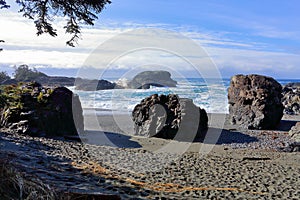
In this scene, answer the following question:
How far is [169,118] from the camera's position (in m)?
15.9

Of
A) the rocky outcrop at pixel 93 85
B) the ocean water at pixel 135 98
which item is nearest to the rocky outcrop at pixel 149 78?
the ocean water at pixel 135 98

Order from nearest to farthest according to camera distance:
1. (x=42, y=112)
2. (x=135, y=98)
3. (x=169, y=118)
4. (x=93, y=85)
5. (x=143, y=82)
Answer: (x=42, y=112), (x=169, y=118), (x=143, y=82), (x=135, y=98), (x=93, y=85)

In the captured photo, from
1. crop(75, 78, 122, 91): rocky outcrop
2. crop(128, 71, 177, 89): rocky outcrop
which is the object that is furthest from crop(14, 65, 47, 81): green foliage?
crop(128, 71, 177, 89): rocky outcrop

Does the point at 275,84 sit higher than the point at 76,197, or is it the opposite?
the point at 275,84

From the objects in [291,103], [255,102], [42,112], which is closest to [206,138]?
[255,102]

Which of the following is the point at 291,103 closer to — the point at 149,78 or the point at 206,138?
the point at 149,78

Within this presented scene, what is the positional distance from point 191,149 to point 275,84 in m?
8.58

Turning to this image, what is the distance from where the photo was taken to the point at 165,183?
7.88m

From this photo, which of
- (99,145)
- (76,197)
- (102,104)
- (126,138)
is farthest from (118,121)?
(76,197)

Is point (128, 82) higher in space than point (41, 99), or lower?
higher

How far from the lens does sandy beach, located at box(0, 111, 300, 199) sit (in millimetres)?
6980

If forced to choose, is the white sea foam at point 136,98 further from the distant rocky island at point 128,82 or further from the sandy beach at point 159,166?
the sandy beach at point 159,166

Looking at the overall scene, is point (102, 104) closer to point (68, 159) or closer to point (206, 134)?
point (206, 134)

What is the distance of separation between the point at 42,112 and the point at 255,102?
1047cm
